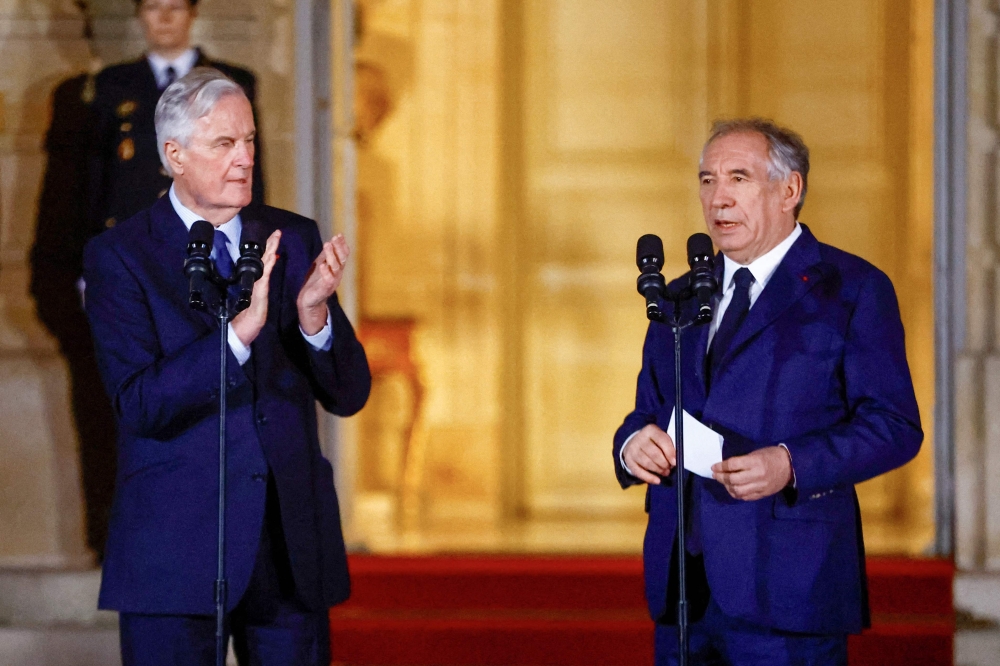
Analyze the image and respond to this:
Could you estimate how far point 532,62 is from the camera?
533cm

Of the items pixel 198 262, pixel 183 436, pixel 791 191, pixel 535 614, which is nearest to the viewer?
pixel 198 262

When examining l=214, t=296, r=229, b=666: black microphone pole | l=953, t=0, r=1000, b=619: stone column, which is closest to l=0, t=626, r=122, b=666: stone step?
l=214, t=296, r=229, b=666: black microphone pole

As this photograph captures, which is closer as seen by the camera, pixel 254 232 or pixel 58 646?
pixel 254 232

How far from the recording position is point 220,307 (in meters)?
2.04

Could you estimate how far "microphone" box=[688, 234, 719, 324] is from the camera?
202 centimetres

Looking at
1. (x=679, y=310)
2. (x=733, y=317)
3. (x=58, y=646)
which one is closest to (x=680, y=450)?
(x=679, y=310)

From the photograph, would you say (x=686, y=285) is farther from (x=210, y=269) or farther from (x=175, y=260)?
(x=175, y=260)

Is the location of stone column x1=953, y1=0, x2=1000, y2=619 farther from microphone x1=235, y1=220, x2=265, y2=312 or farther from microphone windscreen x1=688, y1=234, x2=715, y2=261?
microphone x1=235, y1=220, x2=265, y2=312

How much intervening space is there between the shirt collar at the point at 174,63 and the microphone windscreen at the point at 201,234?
6.88ft

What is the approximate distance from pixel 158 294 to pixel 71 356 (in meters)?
2.08

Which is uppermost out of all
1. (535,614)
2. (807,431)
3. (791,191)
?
(791,191)

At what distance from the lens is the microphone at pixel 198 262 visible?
199 centimetres

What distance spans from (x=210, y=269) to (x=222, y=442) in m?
0.31

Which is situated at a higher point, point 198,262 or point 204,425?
point 198,262
